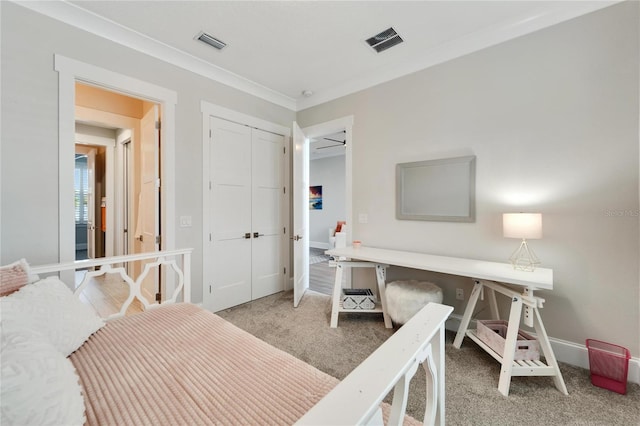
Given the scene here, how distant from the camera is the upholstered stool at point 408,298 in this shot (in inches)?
91.5

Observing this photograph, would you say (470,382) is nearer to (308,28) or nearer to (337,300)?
(337,300)

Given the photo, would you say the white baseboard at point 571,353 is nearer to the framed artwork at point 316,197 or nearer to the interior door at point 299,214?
the interior door at point 299,214

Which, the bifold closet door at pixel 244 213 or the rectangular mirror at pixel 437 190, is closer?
the rectangular mirror at pixel 437 190

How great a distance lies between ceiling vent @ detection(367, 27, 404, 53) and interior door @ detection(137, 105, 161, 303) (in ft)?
7.38

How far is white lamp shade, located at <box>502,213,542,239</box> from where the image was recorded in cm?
186

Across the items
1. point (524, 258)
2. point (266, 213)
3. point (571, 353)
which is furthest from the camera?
point (266, 213)

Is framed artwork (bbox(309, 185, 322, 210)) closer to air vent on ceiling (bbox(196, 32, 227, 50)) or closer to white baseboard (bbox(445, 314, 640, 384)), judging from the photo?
air vent on ceiling (bbox(196, 32, 227, 50))

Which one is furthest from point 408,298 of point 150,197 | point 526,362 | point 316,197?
point 316,197

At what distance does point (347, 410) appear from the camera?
51 centimetres

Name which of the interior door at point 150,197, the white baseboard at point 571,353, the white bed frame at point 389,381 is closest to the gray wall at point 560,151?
the white baseboard at point 571,353

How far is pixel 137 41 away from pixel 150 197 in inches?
57.7

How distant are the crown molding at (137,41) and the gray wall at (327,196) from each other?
158 inches

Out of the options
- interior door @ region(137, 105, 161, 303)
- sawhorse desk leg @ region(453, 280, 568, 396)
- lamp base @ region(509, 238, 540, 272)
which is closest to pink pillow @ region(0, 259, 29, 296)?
interior door @ region(137, 105, 161, 303)

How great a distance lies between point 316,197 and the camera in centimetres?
778
